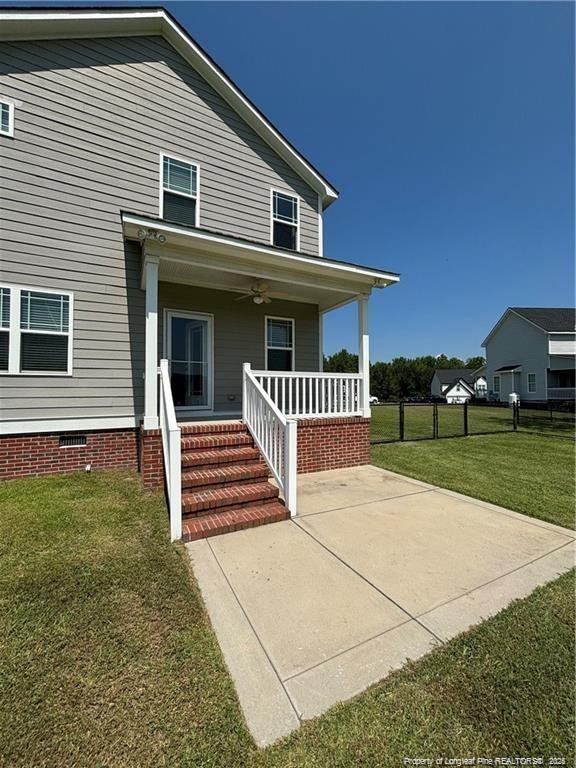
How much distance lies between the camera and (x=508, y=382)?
1155 inches

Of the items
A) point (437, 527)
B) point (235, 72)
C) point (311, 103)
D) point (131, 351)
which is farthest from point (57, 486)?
point (311, 103)

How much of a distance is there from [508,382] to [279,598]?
109 ft

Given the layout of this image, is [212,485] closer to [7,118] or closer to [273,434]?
[273,434]

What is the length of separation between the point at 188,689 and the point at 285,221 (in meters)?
8.66

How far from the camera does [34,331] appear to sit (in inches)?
222

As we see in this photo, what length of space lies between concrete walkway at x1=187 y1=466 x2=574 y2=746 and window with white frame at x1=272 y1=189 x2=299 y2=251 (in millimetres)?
6368

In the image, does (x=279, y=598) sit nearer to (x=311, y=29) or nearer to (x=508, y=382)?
(x=311, y=29)

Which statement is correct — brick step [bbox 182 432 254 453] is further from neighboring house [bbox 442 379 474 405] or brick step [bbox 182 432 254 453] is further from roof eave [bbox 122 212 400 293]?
neighboring house [bbox 442 379 474 405]

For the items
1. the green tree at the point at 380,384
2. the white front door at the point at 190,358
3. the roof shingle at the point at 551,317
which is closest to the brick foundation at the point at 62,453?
the white front door at the point at 190,358

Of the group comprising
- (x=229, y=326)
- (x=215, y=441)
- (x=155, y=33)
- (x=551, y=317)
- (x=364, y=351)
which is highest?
(x=155, y=33)

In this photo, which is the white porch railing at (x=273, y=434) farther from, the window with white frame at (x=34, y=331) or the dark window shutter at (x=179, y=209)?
the dark window shutter at (x=179, y=209)

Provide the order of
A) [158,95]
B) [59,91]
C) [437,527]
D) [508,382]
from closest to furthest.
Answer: [437,527], [59,91], [158,95], [508,382]

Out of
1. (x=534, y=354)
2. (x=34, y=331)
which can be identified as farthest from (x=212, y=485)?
(x=534, y=354)

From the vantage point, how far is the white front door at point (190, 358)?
703 cm
